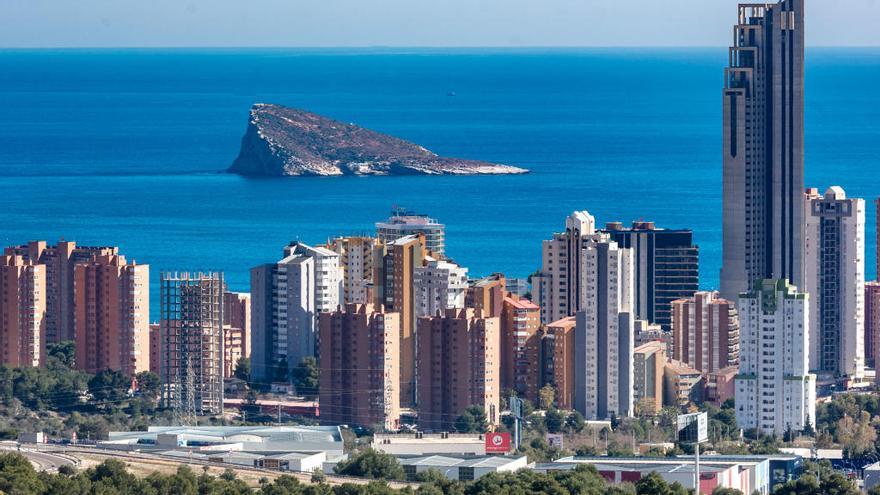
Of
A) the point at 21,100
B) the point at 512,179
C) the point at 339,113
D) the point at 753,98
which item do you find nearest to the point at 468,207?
the point at 512,179

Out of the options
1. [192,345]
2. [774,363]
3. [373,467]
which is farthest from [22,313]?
[373,467]

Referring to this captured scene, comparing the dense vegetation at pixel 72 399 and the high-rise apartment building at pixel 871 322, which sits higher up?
the high-rise apartment building at pixel 871 322

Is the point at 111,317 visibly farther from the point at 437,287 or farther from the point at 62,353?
the point at 437,287

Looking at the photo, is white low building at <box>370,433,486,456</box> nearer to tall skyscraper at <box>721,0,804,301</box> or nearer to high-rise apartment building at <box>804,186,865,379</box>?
high-rise apartment building at <box>804,186,865,379</box>

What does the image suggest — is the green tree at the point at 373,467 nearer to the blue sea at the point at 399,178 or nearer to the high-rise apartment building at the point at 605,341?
the high-rise apartment building at the point at 605,341

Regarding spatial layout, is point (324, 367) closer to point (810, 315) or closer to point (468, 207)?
point (810, 315)

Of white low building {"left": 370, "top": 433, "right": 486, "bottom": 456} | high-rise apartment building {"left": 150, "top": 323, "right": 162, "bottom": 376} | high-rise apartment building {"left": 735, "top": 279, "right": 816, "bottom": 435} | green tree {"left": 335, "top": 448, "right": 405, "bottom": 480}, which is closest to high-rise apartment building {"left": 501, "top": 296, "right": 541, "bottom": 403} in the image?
high-rise apartment building {"left": 735, "top": 279, "right": 816, "bottom": 435}

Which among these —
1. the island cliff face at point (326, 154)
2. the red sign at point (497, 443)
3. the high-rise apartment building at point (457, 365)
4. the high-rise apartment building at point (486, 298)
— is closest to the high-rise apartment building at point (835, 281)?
the high-rise apartment building at point (486, 298)
